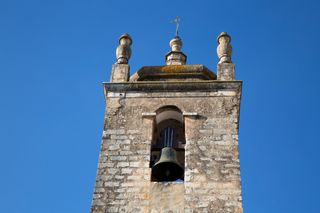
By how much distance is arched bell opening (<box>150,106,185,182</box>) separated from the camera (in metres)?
10.2

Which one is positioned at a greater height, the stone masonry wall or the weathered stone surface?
the weathered stone surface

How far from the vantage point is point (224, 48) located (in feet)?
39.0

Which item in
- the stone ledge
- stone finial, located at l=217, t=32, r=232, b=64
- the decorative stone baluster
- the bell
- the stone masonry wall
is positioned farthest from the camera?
stone finial, located at l=217, t=32, r=232, b=64

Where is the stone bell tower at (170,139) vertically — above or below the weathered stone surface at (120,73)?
below

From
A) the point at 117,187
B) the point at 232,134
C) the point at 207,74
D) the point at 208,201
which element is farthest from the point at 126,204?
the point at 207,74

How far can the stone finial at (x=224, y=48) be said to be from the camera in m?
11.8

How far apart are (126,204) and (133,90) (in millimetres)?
2259

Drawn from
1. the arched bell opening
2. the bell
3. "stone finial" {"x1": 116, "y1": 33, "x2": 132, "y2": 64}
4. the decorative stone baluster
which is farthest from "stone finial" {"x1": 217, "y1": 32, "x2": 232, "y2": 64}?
the bell

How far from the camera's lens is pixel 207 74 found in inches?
460

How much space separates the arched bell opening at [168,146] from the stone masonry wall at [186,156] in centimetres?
17

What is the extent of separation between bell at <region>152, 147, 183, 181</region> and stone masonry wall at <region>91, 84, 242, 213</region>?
0.55 ft

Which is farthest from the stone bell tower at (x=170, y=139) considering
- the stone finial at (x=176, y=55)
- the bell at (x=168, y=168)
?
the stone finial at (x=176, y=55)

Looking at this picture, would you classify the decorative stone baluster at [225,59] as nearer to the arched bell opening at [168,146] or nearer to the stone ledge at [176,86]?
the stone ledge at [176,86]

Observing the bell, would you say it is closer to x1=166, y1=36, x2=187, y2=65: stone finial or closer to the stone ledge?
the stone ledge
